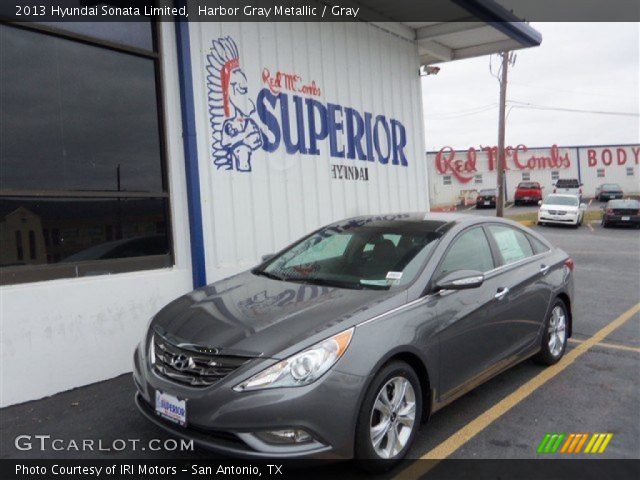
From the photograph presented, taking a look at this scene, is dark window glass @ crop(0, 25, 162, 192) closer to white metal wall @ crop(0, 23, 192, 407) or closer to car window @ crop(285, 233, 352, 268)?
white metal wall @ crop(0, 23, 192, 407)

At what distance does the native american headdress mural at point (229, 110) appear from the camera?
245 inches

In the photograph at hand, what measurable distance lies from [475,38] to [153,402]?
8.91 meters

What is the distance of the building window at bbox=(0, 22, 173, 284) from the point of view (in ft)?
15.4

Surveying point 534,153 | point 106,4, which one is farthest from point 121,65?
point 534,153

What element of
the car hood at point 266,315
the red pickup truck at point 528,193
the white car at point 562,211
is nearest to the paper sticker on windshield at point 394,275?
the car hood at point 266,315

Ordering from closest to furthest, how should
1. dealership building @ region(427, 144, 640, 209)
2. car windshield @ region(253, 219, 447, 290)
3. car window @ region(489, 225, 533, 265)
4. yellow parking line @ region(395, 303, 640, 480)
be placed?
1. yellow parking line @ region(395, 303, 640, 480)
2. car windshield @ region(253, 219, 447, 290)
3. car window @ region(489, 225, 533, 265)
4. dealership building @ region(427, 144, 640, 209)

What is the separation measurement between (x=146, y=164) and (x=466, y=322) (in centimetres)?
367

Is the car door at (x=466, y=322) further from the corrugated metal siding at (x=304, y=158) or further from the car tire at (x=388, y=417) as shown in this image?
the corrugated metal siding at (x=304, y=158)

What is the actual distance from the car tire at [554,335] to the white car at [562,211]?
74.8ft

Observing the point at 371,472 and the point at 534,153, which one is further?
the point at 534,153

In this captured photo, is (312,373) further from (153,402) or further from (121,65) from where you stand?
(121,65)

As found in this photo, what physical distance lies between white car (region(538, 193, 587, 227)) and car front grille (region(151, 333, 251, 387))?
26.2 meters

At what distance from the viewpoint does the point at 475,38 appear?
9.84 meters

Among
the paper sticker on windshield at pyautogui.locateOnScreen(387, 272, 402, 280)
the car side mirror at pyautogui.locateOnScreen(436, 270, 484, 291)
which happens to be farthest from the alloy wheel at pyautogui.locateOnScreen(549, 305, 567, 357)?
the paper sticker on windshield at pyautogui.locateOnScreen(387, 272, 402, 280)
